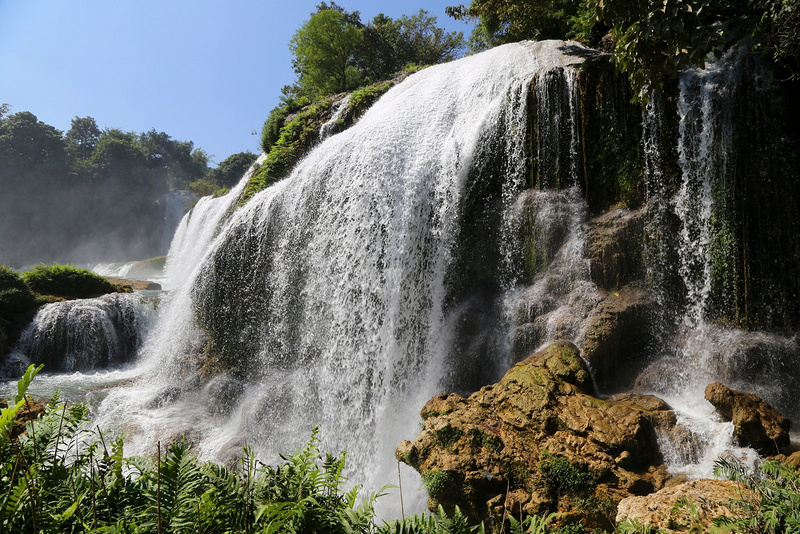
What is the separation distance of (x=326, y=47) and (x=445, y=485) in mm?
28583

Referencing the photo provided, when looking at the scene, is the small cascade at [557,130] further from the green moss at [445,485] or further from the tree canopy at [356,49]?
the tree canopy at [356,49]

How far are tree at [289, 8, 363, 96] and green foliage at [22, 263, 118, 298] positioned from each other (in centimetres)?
1882

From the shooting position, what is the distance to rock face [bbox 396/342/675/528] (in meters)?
4.71

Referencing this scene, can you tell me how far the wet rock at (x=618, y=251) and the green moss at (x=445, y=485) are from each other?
4.41m

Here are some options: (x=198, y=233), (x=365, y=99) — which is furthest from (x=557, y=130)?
(x=198, y=233)

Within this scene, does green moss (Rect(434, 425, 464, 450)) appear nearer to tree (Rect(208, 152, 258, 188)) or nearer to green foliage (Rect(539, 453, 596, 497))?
green foliage (Rect(539, 453, 596, 497))

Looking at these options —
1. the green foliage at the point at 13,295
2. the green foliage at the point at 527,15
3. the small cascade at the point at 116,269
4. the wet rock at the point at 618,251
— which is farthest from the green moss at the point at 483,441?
the small cascade at the point at 116,269

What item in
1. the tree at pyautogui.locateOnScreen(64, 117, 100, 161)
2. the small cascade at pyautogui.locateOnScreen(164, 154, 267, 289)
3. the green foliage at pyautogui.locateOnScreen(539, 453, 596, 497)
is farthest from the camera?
the tree at pyautogui.locateOnScreen(64, 117, 100, 161)

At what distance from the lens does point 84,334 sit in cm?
1366

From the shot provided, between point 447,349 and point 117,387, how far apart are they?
8.56 meters

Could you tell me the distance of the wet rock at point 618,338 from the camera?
7055mm

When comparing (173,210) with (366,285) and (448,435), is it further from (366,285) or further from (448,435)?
(448,435)

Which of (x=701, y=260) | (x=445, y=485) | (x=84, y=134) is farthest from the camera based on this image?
(x=84, y=134)

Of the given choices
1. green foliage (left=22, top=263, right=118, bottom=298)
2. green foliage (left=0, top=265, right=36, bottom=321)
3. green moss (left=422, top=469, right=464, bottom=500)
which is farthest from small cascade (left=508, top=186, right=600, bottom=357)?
green foliage (left=22, top=263, right=118, bottom=298)
